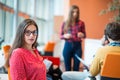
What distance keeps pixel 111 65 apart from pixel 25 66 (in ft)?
2.39

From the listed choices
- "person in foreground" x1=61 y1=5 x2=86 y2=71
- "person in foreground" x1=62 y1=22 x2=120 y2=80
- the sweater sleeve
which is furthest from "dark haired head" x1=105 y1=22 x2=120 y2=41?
"person in foreground" x1=61 y1=5 x2=86 y2=71

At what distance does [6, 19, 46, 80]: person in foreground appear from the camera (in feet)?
6.75

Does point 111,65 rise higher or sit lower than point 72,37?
lower

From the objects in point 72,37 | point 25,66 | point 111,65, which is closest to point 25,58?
point 25,66

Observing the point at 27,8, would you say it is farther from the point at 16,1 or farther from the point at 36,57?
the point at 36,57

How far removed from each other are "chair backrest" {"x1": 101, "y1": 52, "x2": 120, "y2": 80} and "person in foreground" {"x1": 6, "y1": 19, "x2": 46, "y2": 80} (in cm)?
53

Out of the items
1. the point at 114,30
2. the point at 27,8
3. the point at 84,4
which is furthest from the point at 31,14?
the point at 114,30

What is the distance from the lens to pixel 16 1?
605 centimetres

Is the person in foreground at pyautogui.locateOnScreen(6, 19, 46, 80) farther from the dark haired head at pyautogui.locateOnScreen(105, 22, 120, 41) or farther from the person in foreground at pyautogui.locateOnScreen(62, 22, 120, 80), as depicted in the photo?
the dark haired head at pyautogui.locateOnScreen(105, 22, 120, 41)

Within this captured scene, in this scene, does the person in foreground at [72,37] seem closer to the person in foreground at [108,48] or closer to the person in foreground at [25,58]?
the person in foreground at [108,48]

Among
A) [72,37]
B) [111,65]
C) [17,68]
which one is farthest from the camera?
[72,37]

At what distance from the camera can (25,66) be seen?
83.4 inches

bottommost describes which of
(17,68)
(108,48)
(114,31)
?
(17,68)

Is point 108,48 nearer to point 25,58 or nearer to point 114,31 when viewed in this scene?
point 114,31
